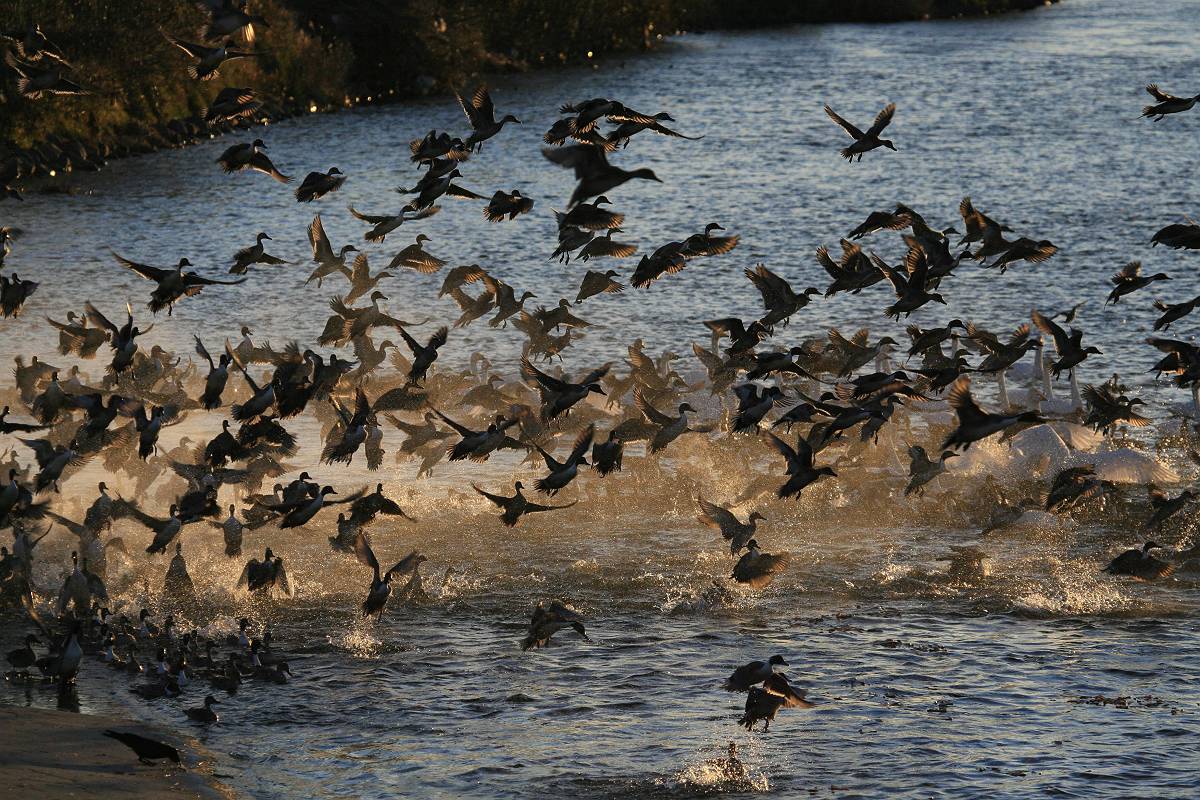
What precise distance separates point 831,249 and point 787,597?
1858 cm

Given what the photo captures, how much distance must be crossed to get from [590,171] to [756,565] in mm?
4575

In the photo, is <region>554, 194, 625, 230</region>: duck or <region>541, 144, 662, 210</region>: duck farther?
<region>554, 194, 625, 230</region>: duck

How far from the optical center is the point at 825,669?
1462 cm

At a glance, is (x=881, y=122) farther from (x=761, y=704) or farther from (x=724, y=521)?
(x=761, y=704)

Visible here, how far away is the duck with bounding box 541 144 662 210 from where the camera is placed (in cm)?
1170

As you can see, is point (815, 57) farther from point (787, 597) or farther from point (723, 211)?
point (787, 597)

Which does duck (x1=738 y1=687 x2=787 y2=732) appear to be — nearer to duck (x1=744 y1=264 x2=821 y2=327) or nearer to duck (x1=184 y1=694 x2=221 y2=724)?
duck (x1=744 y1=264 x2=821 y2=327)

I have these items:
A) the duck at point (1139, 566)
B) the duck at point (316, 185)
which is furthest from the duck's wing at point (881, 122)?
the duck at point (316, 185)

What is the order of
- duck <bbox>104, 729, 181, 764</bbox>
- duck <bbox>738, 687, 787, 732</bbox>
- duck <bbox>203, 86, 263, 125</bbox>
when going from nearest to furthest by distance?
duck <bbox>104, 729, 181, 764</bbox> → duck <bbox>738, 687, 787, 732</bbox> → duck <bbox>203, 86, 263, 125</bbox>

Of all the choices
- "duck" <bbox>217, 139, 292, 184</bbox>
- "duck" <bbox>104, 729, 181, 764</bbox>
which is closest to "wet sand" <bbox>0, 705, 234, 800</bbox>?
"duck" <bbox>104, 729, 181, 764</bbox>

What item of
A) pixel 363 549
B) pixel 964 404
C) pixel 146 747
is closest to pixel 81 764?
pixel 146 747

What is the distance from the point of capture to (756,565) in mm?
14797

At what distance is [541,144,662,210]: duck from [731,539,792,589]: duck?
168 inches

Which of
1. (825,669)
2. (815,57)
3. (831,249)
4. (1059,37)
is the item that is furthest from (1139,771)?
(1059,37)
